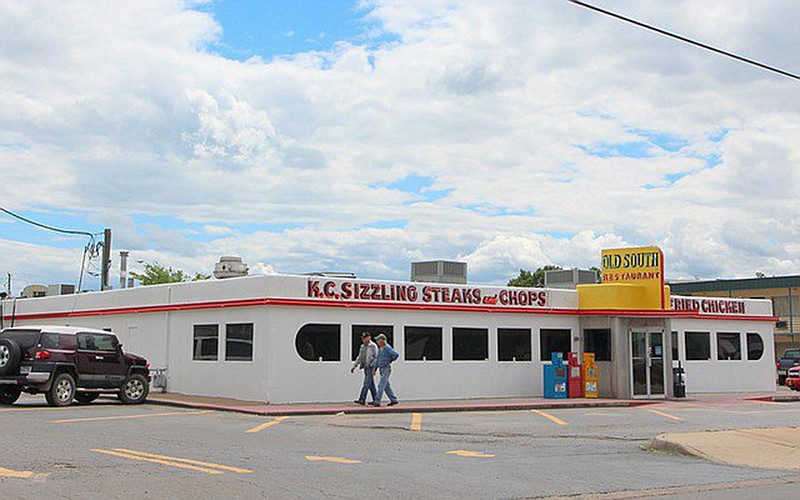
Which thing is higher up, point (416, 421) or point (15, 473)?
point (416, 421)

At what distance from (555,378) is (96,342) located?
12.7 m

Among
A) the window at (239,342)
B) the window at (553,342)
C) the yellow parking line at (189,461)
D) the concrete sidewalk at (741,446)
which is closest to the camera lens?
the yellow parking line at (189,461)

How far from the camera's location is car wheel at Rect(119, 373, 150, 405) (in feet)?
77.0

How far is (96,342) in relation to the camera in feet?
74.8

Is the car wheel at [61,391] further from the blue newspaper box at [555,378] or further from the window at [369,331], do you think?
the blue newspaper box at [555,378]

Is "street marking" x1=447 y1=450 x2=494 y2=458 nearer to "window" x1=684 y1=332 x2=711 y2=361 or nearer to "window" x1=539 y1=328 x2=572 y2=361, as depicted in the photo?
"window" x1=539 y1=328 x2=572 y2=361

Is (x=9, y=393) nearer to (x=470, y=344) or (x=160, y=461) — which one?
(x=160, y=461)

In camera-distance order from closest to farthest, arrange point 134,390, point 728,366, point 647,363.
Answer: point 134,390 → point 647,363 → point 728,366

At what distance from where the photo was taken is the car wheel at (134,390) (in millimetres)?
23469

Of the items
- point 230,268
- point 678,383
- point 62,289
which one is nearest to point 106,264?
point 62,289

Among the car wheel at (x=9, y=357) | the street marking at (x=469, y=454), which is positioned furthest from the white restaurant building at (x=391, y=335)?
the street marking at (x=469, y=454)

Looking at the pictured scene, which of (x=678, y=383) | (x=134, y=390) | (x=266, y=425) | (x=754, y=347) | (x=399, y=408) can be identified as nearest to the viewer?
(x=266, y=425)

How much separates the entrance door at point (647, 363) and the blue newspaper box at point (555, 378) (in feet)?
8.14

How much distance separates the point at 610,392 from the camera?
28.7 m
